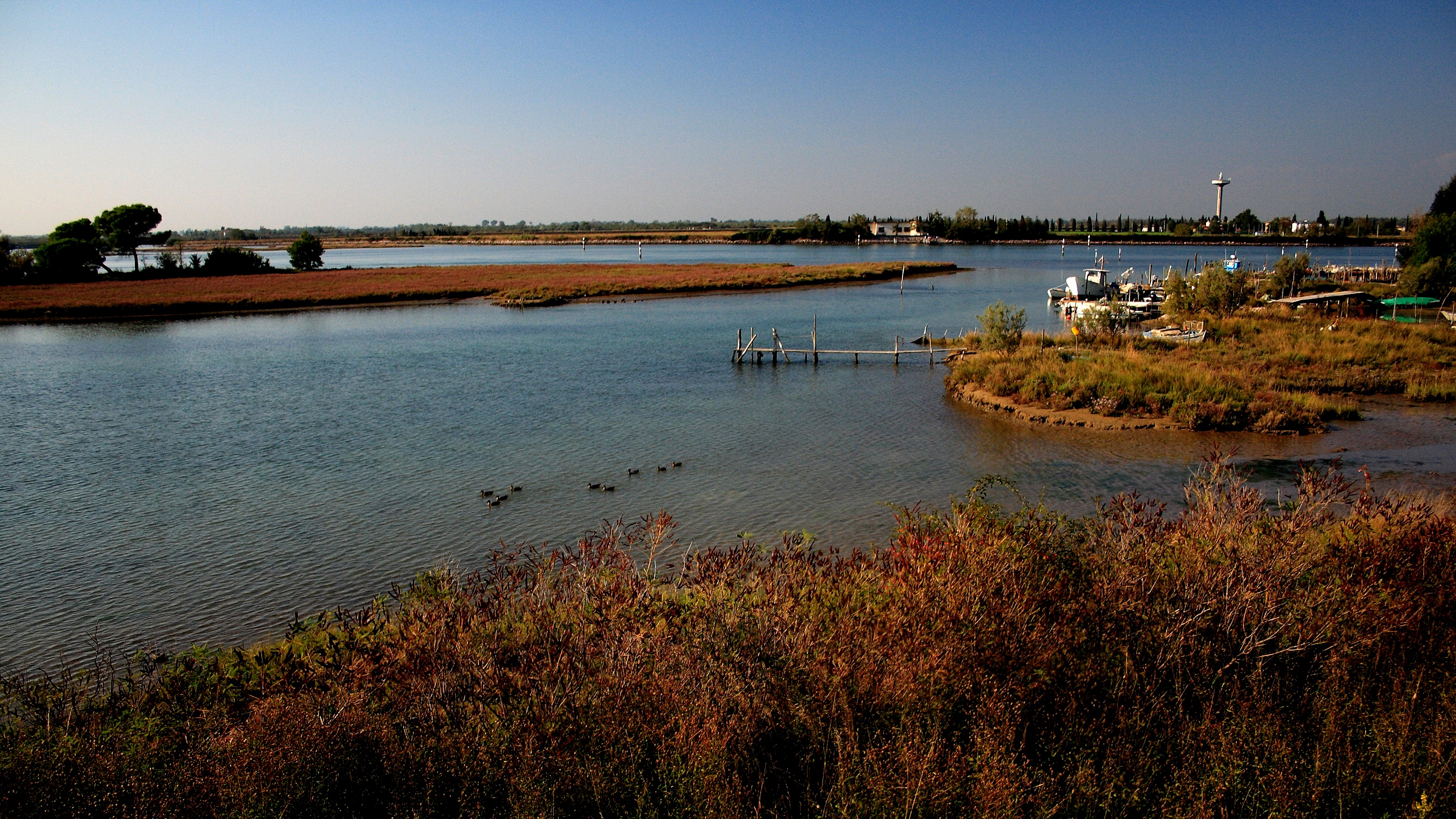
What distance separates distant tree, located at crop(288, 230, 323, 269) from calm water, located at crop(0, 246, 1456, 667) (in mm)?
51993

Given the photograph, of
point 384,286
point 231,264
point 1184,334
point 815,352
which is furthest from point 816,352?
point 231,264

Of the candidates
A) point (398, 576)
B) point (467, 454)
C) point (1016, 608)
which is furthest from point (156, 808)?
point (467, 454)

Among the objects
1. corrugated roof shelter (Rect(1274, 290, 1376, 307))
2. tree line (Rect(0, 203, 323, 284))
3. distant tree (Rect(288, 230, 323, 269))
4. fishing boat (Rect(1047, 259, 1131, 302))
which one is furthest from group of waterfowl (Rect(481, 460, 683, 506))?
distant tree (Rect(288, 230, 323, 269))

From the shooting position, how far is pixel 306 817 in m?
4.72

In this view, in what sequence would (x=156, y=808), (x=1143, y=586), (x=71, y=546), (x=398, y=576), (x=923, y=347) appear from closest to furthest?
(x=156, y=808), (x=1143, y=586), (x=398, y=576), (x=71, y=546), (x=923, y=347)

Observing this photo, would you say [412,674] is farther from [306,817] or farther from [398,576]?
[398,576]

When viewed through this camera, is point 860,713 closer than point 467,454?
Yes

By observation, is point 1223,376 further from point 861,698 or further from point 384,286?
point 384,286

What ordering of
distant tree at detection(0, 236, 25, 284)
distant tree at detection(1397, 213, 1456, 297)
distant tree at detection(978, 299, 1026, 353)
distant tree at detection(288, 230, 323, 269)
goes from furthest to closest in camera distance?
1. distant tree at detection(288, 230, 323, 269)
2. distant tree at detection(0, 236, 25, 284)
3. distant tree at detection(1397, 213, 1456, 297)
4. distant tree at detection(978, 299, 1026, 353)

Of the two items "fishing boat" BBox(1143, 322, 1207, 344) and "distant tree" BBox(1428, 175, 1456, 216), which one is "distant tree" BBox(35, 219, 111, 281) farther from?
"distant tree" BBox(1428, 175, 1456, 216)

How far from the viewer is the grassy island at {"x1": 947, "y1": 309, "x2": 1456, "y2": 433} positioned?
21.2 m

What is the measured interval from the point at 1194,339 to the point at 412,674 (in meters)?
33.5

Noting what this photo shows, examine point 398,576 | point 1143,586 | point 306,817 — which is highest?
point 1143,586

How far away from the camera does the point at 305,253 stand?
87.1 metres
